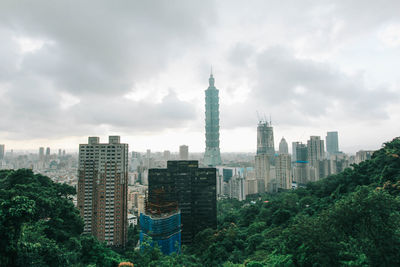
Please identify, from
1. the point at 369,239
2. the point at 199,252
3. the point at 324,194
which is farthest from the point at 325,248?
the point at 324,194

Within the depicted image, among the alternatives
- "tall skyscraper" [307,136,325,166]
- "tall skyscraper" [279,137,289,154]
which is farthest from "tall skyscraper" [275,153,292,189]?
"tall skyscraper" [279,137,289,154]

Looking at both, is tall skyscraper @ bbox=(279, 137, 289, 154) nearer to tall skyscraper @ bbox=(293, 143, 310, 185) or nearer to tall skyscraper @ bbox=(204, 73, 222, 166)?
tall skyscraper @ bbox=(204, 73, 222, 166)

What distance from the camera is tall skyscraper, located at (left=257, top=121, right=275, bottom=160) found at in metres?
87.1

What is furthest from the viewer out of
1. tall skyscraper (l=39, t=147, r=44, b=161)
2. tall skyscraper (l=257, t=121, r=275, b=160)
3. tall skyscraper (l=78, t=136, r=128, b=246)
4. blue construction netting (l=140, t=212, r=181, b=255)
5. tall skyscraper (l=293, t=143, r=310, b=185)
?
tall skyscraper (l=257, t=121, r=275, b=160)

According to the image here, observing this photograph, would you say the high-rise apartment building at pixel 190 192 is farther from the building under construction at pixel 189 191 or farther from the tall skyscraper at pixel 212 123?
the tall skyscraper at pixel 212 123

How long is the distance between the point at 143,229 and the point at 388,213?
16384 mm

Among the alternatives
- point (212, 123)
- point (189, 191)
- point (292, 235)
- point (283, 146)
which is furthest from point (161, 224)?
point (283, 146)

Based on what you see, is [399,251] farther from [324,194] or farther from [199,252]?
[324,194]

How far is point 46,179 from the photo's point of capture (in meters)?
16.8

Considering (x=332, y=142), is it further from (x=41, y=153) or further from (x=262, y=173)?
(x=41, y=153)

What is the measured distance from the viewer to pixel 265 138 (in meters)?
87.8

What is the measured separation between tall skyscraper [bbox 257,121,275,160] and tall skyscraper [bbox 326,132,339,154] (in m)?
26.0

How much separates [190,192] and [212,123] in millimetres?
67152

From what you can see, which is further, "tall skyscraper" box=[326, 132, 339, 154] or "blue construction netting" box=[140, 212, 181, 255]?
"tall skyscraper" box=[326, 132, 339, 154]
